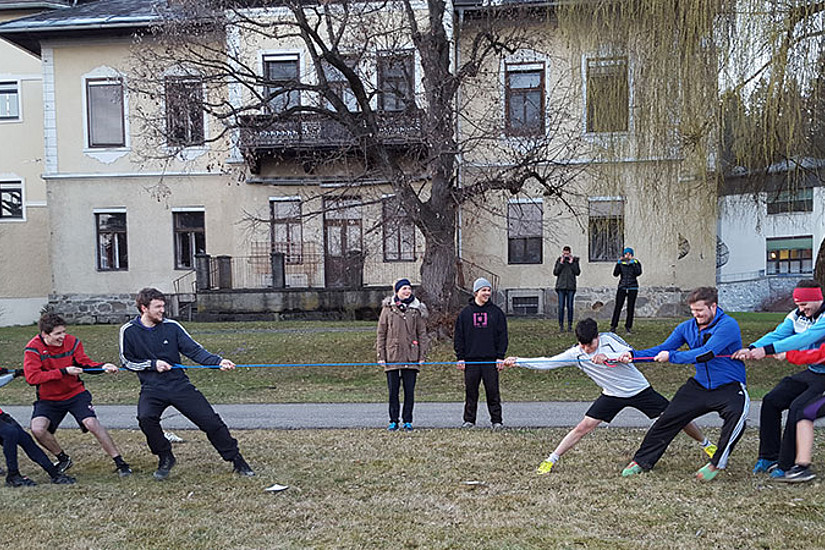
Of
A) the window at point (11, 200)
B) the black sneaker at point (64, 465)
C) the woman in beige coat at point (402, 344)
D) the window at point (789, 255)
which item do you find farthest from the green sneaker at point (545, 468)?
the window at point (789, 255)

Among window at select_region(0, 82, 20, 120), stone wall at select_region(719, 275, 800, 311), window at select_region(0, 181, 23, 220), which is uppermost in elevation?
window at select_region(0, 82, 20, 120)

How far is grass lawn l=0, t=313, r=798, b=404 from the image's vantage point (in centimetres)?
1295

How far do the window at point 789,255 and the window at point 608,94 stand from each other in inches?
1524

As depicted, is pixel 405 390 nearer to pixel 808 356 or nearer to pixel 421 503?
pixel 421 503

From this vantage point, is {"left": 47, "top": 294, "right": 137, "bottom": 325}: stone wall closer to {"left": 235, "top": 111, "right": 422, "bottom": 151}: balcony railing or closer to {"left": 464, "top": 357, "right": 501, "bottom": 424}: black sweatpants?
{"left": 235, "top": 111, "right": 422, "bottom": 151}: balcony railing

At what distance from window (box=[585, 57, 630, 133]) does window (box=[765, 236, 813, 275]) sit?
127 feet

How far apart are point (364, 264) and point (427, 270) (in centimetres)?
874

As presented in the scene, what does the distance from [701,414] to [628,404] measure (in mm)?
677

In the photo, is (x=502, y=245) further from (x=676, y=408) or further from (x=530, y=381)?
(x=676, y=408)

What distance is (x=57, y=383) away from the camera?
7.55m

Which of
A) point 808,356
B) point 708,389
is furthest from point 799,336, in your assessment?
point 708,389

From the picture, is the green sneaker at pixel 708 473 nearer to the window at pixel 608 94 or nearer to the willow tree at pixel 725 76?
the willow tree at pixel 725 76

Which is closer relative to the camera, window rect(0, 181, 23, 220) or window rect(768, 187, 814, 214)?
window rect(768, 187, 814, 214)

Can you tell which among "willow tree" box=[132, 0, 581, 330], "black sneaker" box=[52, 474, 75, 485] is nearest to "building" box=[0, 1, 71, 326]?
"willow tree" box=[132, 0, 581, 330]
